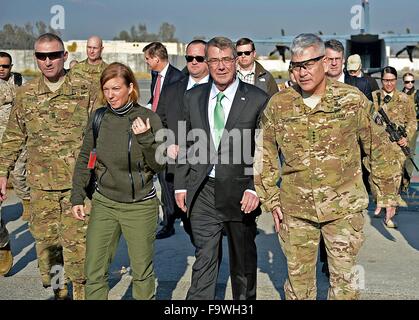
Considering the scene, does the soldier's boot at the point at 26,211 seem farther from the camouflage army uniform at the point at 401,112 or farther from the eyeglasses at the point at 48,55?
the camouflage army uniform at the point at 401,112

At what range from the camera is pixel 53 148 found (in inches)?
183

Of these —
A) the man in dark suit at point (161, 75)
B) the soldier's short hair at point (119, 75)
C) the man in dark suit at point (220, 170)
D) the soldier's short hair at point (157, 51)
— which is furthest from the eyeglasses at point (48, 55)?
the soldier's short hair at point (157, 51)

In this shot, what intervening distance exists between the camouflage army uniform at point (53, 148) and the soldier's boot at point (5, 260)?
3.52 ft

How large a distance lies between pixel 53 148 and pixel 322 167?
2.13 m

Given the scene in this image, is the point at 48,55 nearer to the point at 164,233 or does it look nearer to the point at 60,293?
the point at 60,293

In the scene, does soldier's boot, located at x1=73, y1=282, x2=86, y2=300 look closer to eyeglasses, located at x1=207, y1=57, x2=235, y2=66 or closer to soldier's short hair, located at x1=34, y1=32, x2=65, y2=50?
soldier's short hair, located at x1=34, y1=32, x2=65, y2=50

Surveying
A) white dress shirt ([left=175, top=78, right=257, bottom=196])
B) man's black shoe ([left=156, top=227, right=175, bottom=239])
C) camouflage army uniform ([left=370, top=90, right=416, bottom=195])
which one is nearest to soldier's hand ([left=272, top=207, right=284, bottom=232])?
white dress shirt ([left=175, top=78, right=257, bottom=196])

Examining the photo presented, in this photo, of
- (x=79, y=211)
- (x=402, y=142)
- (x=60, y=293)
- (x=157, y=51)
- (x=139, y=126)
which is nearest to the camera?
(x=139, y=126)

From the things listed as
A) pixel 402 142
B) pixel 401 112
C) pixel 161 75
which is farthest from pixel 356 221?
pixel 401 112

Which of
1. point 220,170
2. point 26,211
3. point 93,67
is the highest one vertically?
point 93,67

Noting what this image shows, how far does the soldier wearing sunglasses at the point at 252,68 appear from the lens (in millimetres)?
6695

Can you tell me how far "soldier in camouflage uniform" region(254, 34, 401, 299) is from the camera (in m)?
3.67

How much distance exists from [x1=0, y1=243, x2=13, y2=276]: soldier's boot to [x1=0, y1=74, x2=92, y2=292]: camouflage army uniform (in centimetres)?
107

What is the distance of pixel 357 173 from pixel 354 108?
0.42 m
